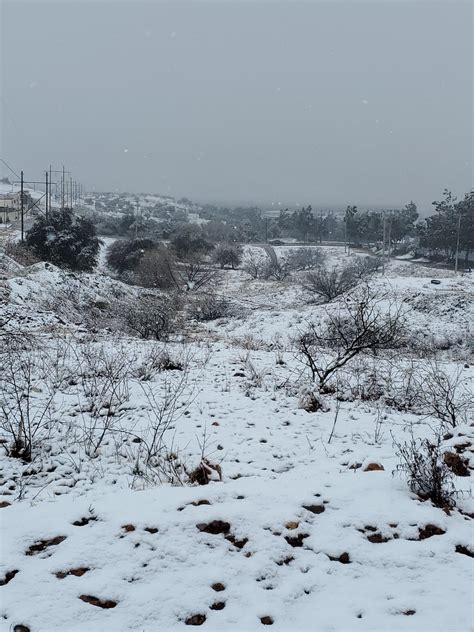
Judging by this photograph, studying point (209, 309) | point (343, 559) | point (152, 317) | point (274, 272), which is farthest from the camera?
point (274, 272)

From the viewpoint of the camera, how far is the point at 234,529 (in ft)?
10.8

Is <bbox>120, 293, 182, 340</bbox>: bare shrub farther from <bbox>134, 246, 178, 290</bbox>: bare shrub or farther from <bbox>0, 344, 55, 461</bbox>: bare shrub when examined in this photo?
<bbox>0, 344, 55, 461</bbox>: bare shrub

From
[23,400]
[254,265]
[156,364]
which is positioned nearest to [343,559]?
[23,400]

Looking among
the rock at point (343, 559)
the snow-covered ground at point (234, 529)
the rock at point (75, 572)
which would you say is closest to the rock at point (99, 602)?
the snow-covered ground at point (234, 529)

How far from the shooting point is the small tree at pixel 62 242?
28219mm

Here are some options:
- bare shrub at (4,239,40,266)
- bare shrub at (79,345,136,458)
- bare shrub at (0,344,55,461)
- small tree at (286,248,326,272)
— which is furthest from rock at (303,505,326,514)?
small tree at (286,248,326,272)

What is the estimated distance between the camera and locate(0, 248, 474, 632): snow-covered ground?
8.45 feet

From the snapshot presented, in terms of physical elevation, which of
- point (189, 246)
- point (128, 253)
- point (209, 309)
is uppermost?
point (189, 246)

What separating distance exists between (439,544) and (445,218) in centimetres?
5303

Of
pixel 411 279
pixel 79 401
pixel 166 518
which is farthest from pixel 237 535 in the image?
pixel 411 279

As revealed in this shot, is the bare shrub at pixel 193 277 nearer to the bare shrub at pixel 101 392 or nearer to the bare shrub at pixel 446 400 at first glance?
the bare shrub at pixel 101 392

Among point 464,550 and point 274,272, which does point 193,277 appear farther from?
point 464,550

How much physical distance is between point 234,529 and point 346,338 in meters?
11.1

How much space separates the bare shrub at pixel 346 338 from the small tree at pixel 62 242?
681 inches
